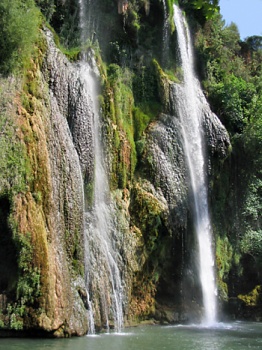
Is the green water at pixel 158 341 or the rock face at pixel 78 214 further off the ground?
the rock face at pixel 78 214

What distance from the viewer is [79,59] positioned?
62.8 feet

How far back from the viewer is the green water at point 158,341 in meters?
11.8

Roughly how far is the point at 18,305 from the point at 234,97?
53.2 ft

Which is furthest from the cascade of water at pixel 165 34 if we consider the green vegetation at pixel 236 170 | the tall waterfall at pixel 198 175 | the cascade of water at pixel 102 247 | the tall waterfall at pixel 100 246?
the cascade of water at pixel 102 247

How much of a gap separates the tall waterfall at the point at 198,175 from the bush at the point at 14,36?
28.5 feet

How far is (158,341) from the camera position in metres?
13.7

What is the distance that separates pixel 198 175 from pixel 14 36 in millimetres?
9905

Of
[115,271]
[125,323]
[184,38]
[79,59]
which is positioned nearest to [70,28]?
[79,59]

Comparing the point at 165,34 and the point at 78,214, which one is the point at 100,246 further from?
the point at 165,34

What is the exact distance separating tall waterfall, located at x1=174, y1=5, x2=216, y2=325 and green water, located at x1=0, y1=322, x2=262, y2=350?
3247 millimetres

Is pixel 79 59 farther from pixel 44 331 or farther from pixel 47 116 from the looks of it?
pixel 44 331

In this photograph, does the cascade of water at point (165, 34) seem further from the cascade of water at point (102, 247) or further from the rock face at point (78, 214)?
the cascade of water at point (102, 247)

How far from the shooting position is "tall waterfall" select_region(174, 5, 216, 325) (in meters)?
20.5

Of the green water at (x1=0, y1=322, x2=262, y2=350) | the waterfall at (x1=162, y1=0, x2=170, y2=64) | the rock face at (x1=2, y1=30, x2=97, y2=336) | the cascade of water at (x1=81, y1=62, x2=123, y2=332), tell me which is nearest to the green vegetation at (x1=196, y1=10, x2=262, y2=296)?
the waterfall at (x1=162, y1=0, x2=170, y2=64)
